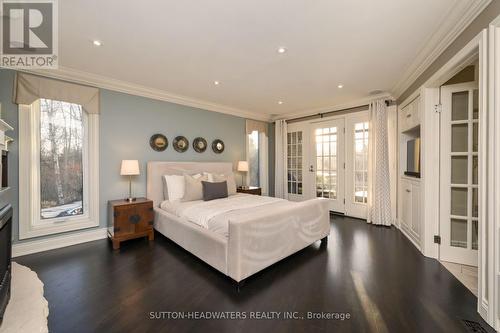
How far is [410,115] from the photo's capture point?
10.5 ft

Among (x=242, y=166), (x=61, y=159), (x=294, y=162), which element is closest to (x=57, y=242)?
(x=61, y=159)

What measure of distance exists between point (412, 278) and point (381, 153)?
2374mm

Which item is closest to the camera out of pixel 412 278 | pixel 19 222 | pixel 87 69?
pixel 412 278

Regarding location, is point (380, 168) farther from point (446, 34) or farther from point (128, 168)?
point (128, 168)

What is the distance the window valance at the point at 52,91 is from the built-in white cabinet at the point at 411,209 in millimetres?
4800

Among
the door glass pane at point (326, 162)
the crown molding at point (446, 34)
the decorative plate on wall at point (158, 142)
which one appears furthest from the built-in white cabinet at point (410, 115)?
the decorative plate on wall at point (158, 142)

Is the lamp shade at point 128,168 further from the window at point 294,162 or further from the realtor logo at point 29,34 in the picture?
the window at point 294,162

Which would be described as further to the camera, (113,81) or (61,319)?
(113,81)

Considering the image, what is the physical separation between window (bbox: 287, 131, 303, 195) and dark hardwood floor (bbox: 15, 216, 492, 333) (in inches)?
105

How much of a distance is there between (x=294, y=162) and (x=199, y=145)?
8.22 ft

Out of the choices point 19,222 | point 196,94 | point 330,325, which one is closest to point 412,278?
point 330,325

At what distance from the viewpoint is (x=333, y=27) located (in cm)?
200

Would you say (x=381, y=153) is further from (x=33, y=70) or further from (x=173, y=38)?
(x=33, y=70)

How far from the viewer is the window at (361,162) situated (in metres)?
4.29
